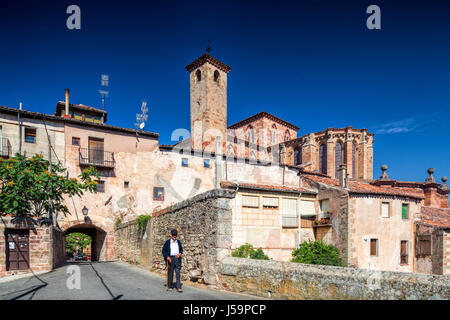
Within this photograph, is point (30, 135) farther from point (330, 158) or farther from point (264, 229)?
point (330, 158)

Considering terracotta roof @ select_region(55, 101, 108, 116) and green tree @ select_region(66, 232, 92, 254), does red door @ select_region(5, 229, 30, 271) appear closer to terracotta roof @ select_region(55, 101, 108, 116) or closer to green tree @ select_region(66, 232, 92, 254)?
terracotta roof @ select_region(55, 101, 108, 116)

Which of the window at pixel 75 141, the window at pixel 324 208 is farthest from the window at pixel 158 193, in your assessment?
the window at pixel 324 208

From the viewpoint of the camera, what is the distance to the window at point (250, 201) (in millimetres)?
20006

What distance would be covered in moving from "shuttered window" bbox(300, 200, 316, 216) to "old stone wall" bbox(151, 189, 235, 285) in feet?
48.1

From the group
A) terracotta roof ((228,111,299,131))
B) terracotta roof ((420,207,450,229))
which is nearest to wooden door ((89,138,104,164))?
terracotta roof ((420,207,450,229))

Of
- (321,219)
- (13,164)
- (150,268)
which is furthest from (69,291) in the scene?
(321,219)

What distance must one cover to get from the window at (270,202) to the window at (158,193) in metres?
8.92

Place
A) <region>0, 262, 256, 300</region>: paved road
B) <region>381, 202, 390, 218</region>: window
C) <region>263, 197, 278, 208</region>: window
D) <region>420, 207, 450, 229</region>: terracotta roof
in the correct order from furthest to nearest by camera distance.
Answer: <region>420, 207, 450, 229</region>: terracotta roof
<region>381, 202, 390, 218</region>: window
<region>263, 197, 278, 208</region>: window
<region>0, 262, 256, 300</region>: paved road

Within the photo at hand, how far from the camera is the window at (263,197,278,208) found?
2077 cm

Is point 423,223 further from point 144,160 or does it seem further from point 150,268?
point 144,160

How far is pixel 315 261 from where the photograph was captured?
16.9 metres

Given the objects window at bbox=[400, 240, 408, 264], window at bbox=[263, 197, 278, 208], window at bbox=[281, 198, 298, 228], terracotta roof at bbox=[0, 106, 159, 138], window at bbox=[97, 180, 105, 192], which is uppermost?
terracotta roof at bbox=[0, 106, 159, 138]

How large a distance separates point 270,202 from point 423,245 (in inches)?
459

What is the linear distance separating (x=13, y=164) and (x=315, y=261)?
16.0 metres
